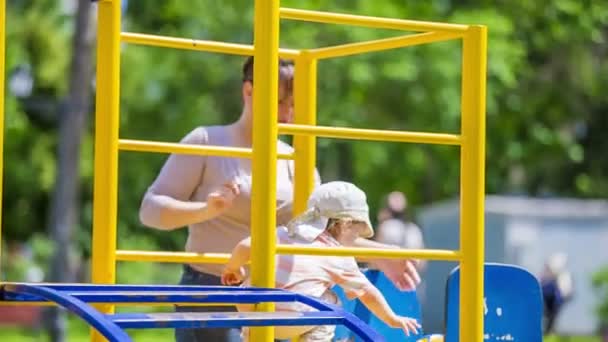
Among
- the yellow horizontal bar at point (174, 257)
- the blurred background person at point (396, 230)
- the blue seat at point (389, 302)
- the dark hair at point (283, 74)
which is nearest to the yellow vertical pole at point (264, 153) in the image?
the yellow horizontal bar at point (174, 257)

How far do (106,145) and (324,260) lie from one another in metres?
0.84

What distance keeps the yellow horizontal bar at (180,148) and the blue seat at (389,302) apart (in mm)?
645

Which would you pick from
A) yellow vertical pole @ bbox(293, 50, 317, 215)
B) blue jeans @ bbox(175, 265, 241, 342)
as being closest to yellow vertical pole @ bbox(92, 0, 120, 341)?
blue jeans @ bbox(175, 265, 241, 342)

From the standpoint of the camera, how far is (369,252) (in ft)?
17.4

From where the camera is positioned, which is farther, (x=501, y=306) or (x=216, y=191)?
(x=501, y=306)

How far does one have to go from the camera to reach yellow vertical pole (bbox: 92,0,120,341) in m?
5.62

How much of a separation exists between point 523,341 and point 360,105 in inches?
680

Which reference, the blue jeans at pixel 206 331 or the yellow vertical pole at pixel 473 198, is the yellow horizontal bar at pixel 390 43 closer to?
the yellow vertical pole at pixel 473 198

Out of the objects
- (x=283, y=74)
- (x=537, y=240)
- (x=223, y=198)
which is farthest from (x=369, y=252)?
(x=537, y=240)

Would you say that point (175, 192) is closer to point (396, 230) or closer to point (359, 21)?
point (359, 21)

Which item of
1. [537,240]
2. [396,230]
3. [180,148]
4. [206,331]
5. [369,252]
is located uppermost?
[180,148]

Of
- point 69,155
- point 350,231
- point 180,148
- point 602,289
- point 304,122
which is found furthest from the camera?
point 602,289

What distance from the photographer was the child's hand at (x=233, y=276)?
546 cm

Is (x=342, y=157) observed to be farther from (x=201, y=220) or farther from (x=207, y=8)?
(x=201, y=220)
